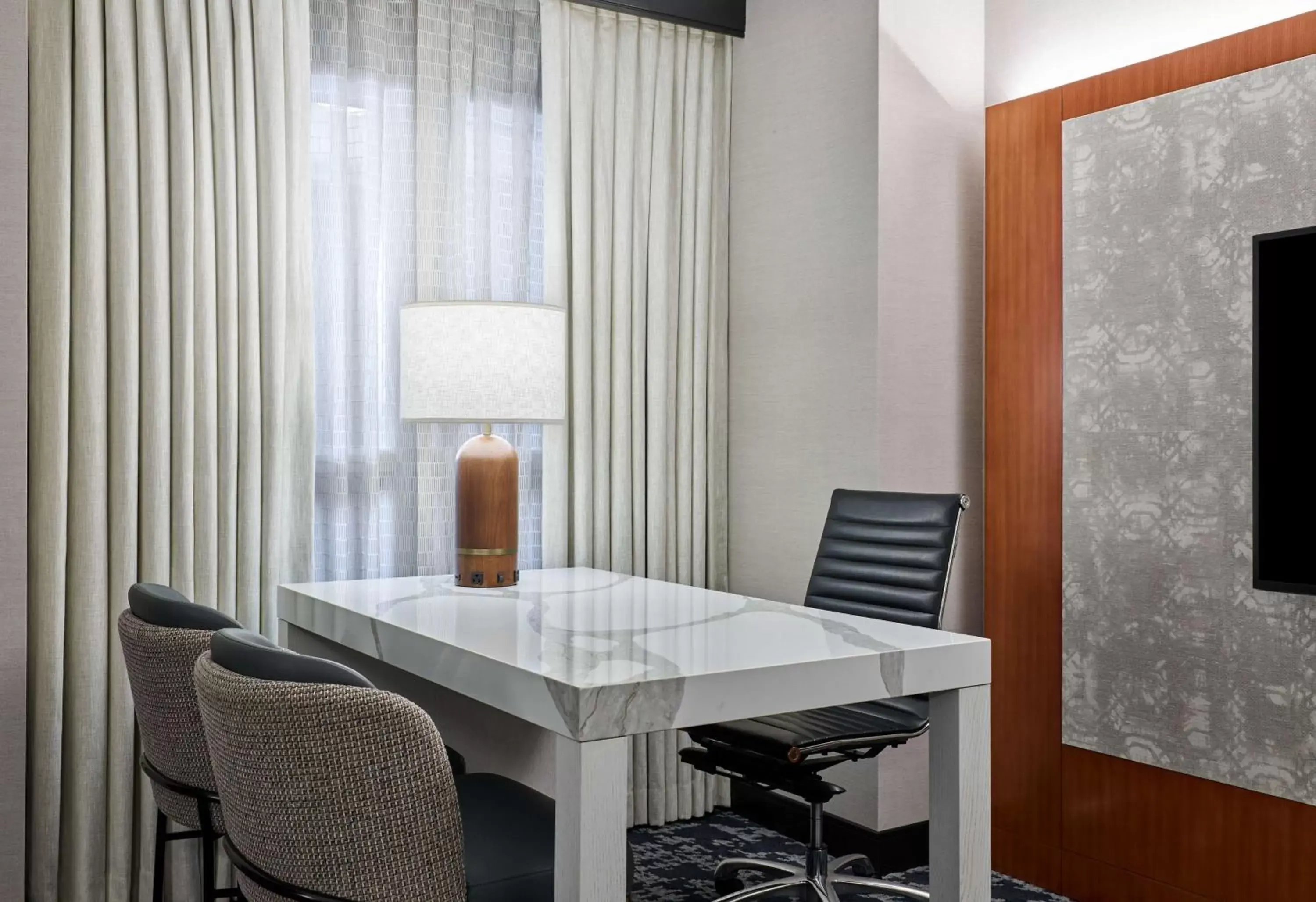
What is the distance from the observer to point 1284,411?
2422mm

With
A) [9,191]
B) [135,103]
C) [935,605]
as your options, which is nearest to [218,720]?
[9,191]

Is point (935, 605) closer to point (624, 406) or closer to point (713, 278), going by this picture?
point (624, 406)

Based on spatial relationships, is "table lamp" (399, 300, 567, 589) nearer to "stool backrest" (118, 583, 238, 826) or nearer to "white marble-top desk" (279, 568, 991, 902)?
"white marble-top desk" (279, 568, 991, 902)

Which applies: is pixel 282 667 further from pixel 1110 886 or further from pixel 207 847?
pixel 1110 886

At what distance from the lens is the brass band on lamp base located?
270 centimetres

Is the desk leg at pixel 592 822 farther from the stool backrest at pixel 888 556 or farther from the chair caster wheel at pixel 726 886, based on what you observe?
the chair caster wheel at pixel 726 886

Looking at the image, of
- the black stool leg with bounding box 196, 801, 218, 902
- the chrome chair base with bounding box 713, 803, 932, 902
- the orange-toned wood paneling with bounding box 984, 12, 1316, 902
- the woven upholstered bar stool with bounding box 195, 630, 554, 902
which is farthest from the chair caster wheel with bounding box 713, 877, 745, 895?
the woven upholstered bar stool with bounding box 195, 630, 554, 902

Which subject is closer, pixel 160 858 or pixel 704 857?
pixel 160 858

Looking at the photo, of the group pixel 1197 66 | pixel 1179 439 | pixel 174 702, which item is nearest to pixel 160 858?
pixel 174 702

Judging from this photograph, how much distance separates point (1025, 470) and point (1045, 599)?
35 cm

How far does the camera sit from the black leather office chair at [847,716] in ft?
7.80

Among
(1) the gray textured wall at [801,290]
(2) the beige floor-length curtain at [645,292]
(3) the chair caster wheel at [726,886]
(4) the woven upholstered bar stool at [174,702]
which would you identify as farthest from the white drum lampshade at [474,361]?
(3) the chair caster wheel at [726,886]

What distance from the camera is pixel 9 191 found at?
2256 mm

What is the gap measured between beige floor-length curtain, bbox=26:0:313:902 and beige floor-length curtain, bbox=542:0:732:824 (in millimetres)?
812
